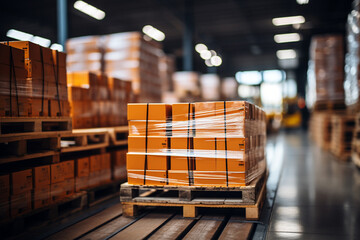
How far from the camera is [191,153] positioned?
10.8ft

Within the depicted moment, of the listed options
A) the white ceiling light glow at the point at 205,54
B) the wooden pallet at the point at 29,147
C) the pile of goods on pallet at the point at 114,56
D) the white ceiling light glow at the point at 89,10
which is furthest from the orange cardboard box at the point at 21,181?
the white ceiling light glow at the point at 205,54

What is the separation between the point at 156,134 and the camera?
3398 mm

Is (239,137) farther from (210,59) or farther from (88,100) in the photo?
(210,59)

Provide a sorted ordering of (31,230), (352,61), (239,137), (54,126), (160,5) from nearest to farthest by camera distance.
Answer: (31,230) → (239,137) → (54,126) → (352,61) → (160,5)

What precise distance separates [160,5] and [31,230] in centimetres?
1009

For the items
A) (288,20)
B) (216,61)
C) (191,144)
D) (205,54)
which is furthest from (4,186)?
(216,61)

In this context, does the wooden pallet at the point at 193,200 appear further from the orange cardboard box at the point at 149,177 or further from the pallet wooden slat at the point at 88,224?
the pallet wooden slat at the point at 88,224

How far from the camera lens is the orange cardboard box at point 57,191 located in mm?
3389

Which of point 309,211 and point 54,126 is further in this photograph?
point 54,126

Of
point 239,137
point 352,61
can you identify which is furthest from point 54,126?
point 352,61

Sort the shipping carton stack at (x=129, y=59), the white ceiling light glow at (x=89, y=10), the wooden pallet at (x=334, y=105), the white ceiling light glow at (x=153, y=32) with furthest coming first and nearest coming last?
the white ceiling light glow at (x=153, y=32) < the white ceiling light glow at (x=89, y=10) < the wooden pallet at (x=334, y=105) < the shipping carton stack at (x=129, y=59)

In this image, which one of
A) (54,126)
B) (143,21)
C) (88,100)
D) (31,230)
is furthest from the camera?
(143,21)

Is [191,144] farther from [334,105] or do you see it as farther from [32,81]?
[334,105]

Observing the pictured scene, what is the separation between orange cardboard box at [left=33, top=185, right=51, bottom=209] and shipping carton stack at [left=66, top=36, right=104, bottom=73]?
308 cm
